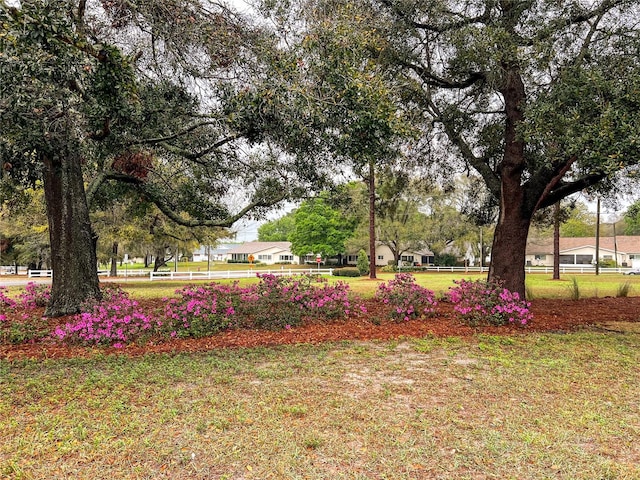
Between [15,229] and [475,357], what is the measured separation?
3108 cm

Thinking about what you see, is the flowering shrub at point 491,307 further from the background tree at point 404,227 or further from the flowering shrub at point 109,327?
the background tree at point 404,227

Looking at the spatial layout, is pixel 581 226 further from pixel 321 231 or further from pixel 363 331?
pixel 363 331

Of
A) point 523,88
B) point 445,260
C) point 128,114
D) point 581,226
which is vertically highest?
point 523,88

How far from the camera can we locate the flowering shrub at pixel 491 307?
848 cm

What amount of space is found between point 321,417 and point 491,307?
618cm

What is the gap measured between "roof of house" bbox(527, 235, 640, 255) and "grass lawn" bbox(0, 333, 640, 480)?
159 feet

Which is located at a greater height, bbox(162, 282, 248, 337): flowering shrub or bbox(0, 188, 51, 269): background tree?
bbox(0, 188, 51, 269): background tree

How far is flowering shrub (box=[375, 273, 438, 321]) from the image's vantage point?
9.02 meters

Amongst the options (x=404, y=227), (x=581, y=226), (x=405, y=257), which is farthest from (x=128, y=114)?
(x=581, y=226)

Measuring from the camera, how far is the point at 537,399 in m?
4.08

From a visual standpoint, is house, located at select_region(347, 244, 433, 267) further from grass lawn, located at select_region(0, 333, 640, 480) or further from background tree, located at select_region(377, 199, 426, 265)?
grass lawn, located at select_region(0, 333, 640, 480)

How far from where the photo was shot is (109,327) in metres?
6.80

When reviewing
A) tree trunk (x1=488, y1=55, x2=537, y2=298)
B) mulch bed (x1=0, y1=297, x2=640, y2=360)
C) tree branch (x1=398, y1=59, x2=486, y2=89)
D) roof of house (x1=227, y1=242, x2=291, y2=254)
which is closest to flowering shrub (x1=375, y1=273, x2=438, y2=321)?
mulch bed (x1=0, y1=297, x2=640, y2=360)

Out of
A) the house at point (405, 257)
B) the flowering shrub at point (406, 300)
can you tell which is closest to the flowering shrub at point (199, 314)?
the flowering shrub at point (406, 300)
